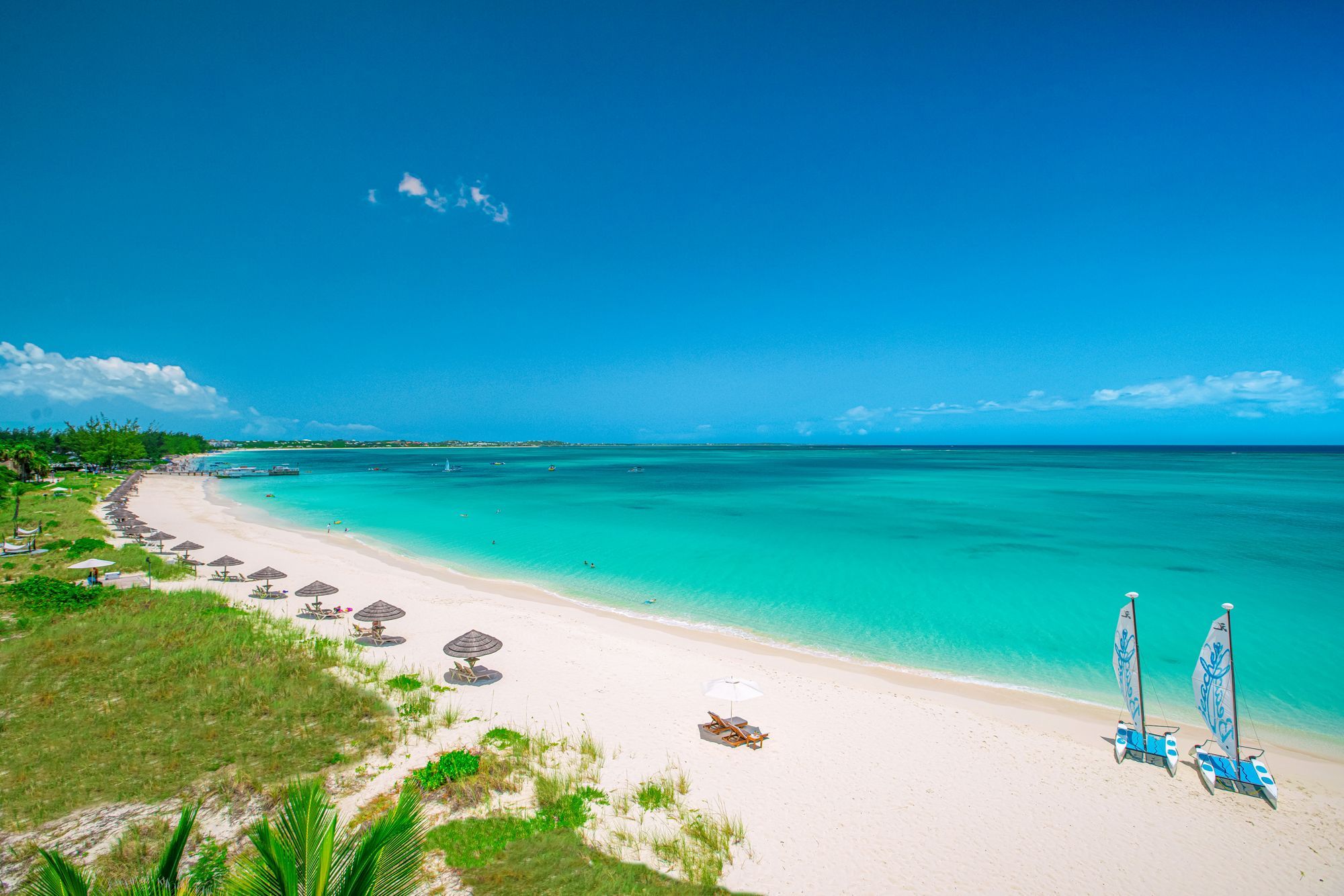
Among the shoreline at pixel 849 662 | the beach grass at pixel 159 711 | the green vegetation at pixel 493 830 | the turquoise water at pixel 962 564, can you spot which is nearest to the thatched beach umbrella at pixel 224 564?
the shoreline at pixel 849 662

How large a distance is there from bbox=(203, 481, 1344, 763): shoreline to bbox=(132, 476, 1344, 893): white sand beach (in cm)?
17

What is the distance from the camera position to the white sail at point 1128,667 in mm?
10922

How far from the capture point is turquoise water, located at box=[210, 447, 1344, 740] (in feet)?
58.4

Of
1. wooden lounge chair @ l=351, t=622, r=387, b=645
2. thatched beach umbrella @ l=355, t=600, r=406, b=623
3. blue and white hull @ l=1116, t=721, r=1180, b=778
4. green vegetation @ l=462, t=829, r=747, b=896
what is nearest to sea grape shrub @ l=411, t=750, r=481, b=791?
green vegetation @ l=462, t=829, r=747, b=896

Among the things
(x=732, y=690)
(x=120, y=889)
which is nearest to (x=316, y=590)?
(x=732, y=690)

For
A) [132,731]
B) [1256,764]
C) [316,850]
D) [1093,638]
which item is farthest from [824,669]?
[132,731]

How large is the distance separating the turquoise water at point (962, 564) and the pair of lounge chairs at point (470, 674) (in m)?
9.53

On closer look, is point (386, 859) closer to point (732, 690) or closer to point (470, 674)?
point (732, 690)

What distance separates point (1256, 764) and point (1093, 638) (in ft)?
28.6

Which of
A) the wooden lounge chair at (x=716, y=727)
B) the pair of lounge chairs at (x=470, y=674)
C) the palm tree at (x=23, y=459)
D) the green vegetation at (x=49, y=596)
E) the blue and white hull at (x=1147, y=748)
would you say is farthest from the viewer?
the palm tree at (x=23, y=459)

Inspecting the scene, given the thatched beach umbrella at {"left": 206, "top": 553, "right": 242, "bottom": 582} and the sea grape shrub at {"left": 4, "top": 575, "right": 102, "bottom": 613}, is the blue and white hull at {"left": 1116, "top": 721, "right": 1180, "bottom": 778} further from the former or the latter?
the thatched beach umbrella at {"left": 206, "top": 553, "right": 242, "bottom": 582}

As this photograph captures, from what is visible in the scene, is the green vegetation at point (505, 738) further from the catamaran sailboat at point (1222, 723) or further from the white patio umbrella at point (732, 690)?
the catamaran sailboat at point (1222, 723)

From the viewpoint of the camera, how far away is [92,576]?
21531mm

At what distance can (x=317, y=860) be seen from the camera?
4.16 m
